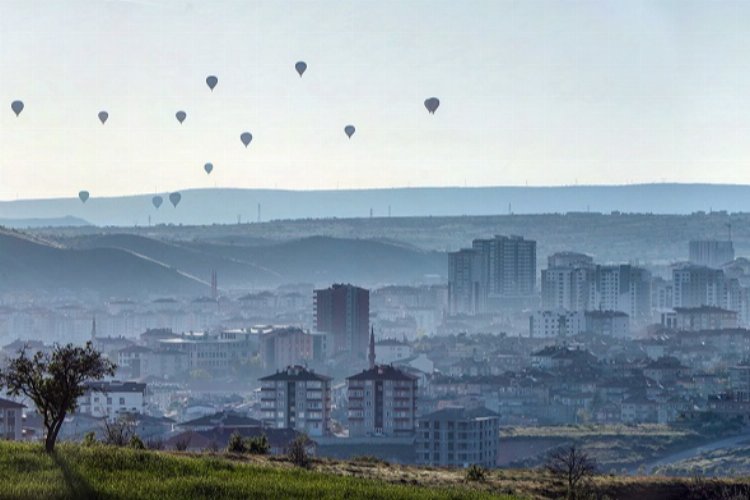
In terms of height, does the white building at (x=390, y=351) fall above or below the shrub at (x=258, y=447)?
above

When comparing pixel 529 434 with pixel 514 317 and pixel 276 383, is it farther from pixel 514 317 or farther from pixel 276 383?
pixel 514 317

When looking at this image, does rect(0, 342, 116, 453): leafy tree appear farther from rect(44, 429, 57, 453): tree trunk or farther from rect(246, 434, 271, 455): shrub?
rect(246, 434, 271, 455): shrub

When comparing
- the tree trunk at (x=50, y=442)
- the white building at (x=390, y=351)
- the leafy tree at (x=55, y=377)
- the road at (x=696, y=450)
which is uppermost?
the white building at (x=390, y=351)

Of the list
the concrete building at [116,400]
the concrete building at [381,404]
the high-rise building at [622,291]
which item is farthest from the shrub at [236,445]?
the high-rise building at [622,291]

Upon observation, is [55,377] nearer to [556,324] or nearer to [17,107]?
[17,107]

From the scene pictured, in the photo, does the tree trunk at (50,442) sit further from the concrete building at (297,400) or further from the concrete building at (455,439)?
the concrete building at (297,400)

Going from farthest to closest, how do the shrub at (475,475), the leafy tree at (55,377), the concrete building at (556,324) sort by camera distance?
the concrete building at (556,324)
the shrub at (475,475)
the leafy tree at (55,377)

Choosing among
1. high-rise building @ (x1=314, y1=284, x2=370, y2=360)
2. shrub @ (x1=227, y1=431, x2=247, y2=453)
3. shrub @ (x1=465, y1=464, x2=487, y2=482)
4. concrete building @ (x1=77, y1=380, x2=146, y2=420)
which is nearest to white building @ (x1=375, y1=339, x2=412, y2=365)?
high-rise building @ (x1=314, y1=284, x2=370, y2=360)
